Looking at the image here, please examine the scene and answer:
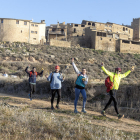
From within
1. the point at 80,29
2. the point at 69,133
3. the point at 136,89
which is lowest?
the point at 69,133

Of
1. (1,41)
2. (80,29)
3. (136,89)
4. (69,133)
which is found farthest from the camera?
(80,29)

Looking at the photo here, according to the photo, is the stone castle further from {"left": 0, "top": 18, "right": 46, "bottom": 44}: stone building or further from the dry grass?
the dry grass

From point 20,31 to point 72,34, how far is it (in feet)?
46.2

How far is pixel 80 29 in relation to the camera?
5453cm

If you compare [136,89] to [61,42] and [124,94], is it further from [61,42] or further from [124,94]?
[61,42]

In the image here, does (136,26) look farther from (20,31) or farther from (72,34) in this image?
(20,31)

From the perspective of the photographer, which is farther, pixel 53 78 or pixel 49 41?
pixel 49 41

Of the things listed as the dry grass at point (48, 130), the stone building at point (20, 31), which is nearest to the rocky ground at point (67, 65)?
the stone building at point (20, 31)

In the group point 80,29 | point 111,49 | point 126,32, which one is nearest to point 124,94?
point 111,49

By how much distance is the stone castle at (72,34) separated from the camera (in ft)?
150

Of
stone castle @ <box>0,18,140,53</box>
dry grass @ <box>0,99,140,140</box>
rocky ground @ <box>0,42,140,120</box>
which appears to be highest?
stone castle @ <box>0,18,140,53</box>

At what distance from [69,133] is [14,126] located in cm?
146

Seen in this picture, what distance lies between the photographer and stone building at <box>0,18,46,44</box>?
45.7 m

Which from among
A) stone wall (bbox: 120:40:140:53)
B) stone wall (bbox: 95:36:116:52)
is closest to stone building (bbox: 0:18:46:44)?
stone wall (bbox: 95:36:116:52)
